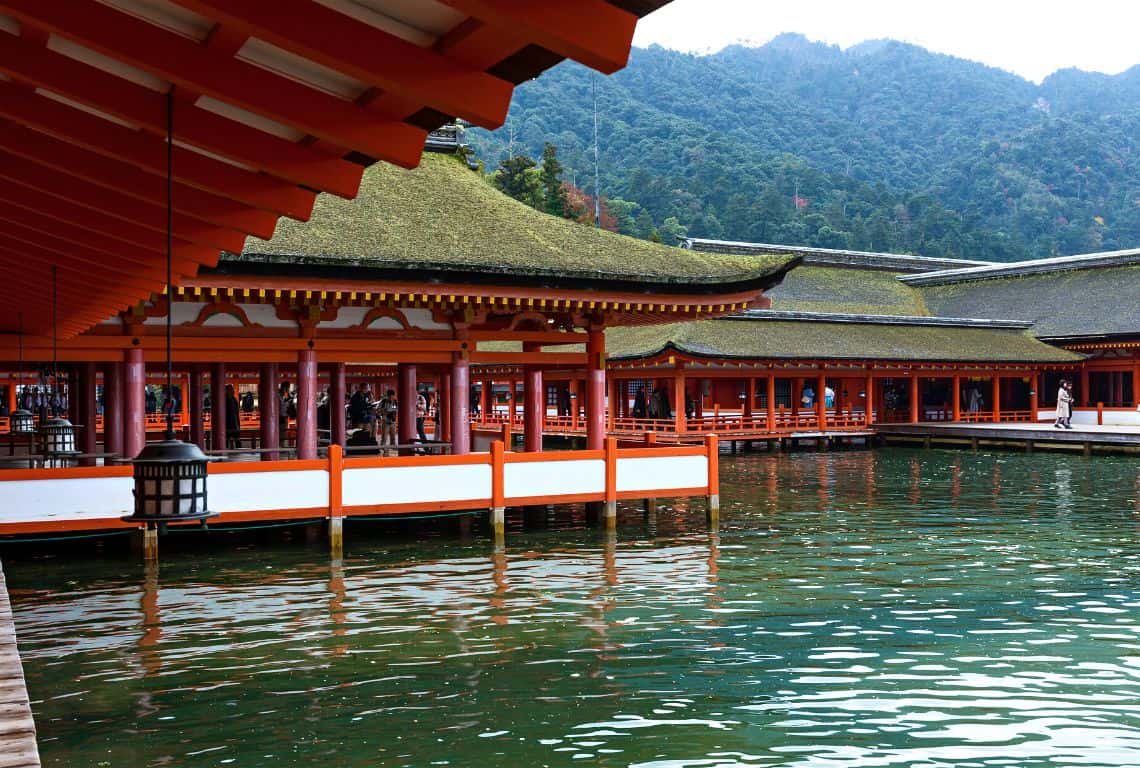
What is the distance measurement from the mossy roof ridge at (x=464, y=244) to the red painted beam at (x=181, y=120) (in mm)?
11118

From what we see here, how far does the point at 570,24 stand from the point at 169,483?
15.1ft

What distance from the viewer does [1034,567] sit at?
14.8m

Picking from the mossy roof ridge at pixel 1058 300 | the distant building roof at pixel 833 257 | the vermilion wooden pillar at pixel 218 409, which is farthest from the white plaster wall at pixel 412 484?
the mossy roof ridge at pixel 1058 300

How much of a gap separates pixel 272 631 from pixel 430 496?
5.50 m

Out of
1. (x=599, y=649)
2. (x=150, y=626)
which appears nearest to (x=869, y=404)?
(x=599, y=649)

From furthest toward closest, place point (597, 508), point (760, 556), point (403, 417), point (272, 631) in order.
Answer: point (403, 417), point (597, 508), point (760, 556), point (272, 631)

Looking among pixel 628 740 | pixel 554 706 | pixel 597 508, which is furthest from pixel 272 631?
pixel 597 508

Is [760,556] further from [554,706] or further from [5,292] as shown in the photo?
[5,292]

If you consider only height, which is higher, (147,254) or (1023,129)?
(1023,129)

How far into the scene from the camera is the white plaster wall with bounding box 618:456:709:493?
18250 millimetres

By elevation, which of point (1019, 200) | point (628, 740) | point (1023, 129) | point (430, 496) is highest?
point (1023, 129)

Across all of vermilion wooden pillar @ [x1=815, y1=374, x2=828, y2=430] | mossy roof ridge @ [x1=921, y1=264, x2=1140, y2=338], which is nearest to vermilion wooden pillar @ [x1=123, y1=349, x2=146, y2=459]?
vermilion wooden pillar @ [x1=815, y1=374, x2=828, y2=430]

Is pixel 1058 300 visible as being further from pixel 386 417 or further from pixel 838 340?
pixel 386 417

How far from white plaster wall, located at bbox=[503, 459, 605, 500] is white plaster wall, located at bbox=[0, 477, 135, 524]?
5315 millimetres
